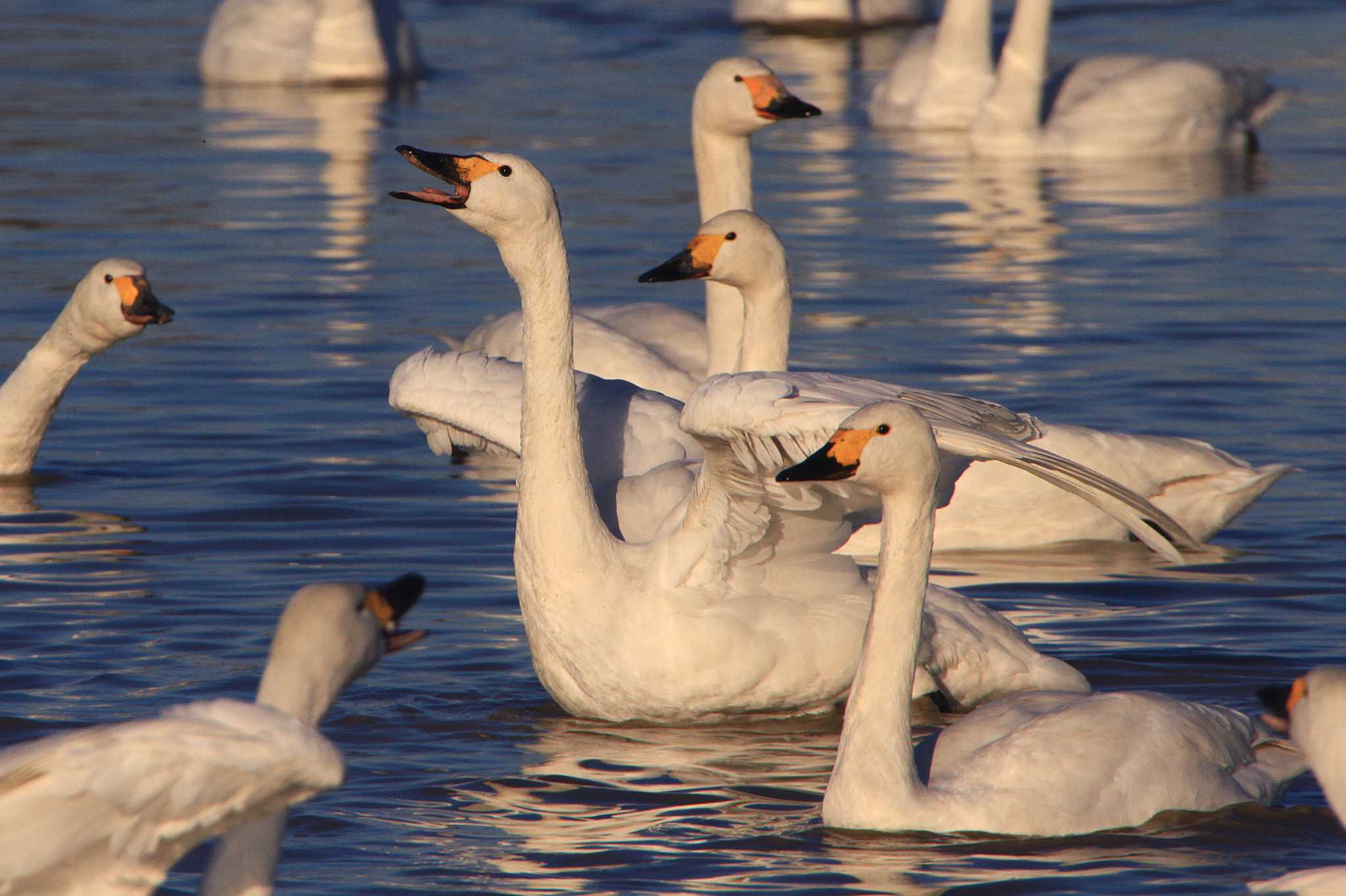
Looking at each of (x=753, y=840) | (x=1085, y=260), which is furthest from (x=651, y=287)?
(x=753, y=840)

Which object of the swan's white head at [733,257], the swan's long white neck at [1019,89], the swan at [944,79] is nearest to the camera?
the swan's white head at [733,257]

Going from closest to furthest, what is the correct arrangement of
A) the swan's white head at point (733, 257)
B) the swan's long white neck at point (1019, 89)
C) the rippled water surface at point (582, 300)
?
the rippled water surface at point (582, 300), the swan's white head at point (733, 257), the swan's long white neck at point (1019, 89)

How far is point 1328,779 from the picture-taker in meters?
5.91

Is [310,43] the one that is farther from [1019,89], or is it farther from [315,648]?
[315,648]

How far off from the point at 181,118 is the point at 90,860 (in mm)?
17501

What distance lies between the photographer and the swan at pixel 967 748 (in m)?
6.78

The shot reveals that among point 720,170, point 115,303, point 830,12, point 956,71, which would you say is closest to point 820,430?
point 720,170

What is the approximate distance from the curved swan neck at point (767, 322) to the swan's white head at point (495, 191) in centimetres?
186

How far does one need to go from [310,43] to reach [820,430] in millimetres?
18437

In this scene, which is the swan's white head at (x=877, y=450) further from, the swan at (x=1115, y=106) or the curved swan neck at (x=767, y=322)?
the swan at (x=1115, y=106)

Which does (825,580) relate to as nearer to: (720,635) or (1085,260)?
(720,635)

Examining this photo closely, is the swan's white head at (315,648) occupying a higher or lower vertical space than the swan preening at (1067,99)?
higher

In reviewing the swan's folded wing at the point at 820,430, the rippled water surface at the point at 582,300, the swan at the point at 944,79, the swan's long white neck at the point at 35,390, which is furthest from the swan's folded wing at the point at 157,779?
the swan at the point at 944,79

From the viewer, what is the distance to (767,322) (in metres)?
9.59
